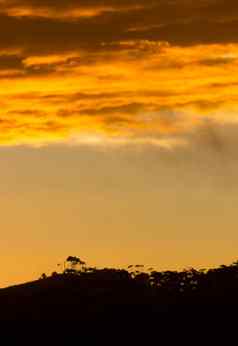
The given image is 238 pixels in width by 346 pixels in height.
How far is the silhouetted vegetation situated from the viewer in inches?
4215

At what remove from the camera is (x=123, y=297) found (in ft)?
361

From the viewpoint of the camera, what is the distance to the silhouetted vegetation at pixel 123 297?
107062mm

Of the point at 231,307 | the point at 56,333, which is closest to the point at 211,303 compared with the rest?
the point at 231,307

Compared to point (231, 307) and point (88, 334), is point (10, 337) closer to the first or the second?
point (88, 334)

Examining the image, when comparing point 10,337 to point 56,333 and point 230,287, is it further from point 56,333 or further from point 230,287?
point 230,287

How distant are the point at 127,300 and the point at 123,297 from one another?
2.03 feet

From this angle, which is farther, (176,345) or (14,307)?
(14,307)

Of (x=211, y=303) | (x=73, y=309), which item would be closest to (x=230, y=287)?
(x=211, y=303)

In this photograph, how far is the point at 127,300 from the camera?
359ft

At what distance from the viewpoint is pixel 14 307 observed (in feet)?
358

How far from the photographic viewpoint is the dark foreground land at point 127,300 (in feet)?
348

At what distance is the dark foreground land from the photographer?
348 ft

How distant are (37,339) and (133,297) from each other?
733 cm

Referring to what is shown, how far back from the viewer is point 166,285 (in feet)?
364
